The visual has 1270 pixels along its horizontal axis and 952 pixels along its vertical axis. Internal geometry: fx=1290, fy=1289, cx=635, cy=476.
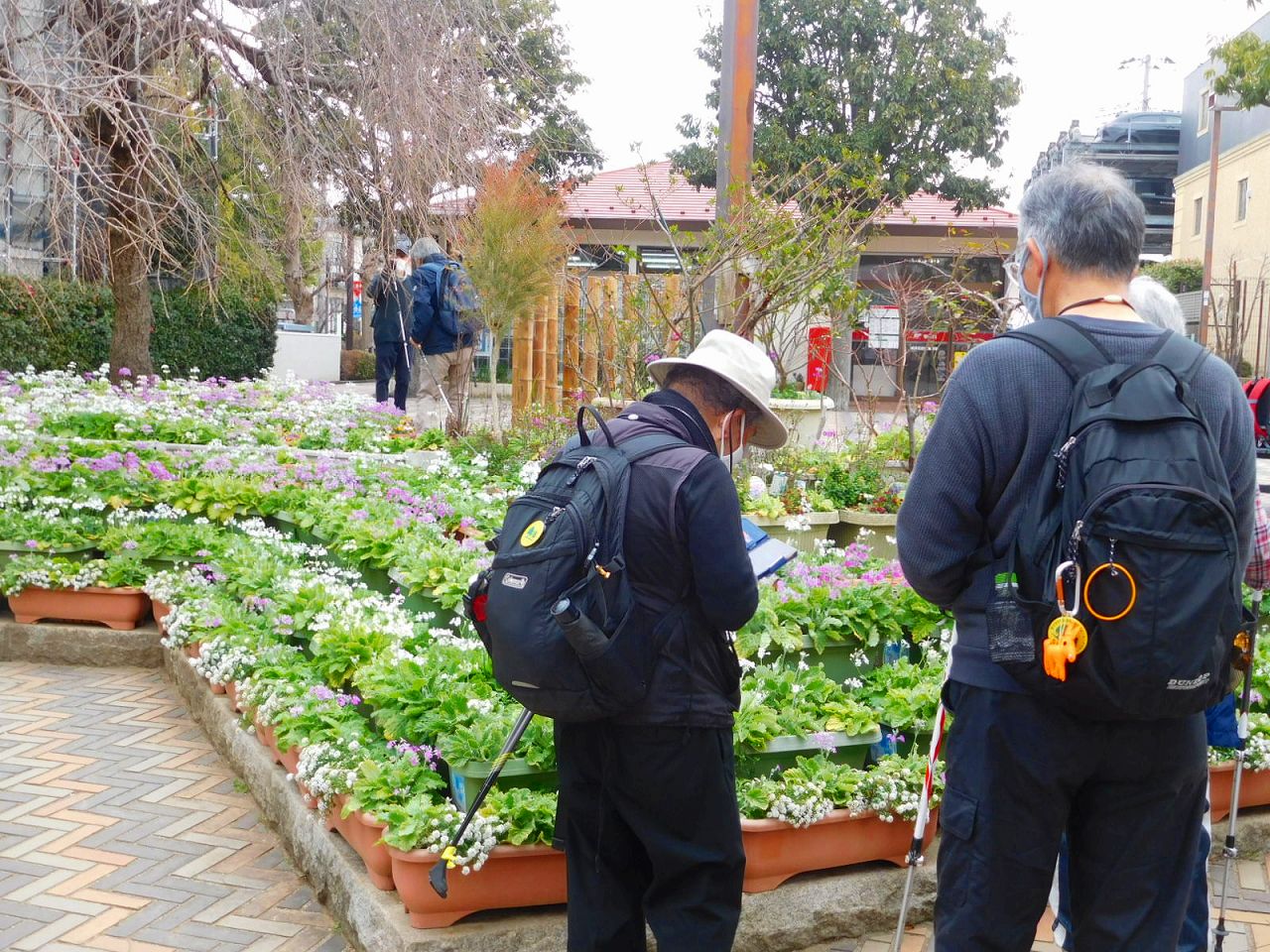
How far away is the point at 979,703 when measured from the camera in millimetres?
2293

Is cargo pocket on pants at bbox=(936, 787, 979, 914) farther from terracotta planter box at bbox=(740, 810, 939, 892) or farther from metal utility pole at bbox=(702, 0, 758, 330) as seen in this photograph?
metal utility pole at bbox=(702, 0, 758, 330)

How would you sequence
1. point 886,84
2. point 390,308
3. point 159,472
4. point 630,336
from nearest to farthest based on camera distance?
point 159,472
point 630,336
point 390,308
point 886,84

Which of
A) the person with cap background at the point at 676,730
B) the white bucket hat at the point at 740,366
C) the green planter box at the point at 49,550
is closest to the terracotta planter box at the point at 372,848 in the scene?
the person with cap background at the point at 676,730

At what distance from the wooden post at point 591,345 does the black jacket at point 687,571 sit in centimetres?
785

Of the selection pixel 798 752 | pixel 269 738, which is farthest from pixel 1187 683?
pixel 269 738

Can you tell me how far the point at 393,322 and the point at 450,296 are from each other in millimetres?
2551

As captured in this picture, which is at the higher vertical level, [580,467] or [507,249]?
[507,249]

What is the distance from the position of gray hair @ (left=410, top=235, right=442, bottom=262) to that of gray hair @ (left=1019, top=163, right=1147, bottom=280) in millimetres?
9092

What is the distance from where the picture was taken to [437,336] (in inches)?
460

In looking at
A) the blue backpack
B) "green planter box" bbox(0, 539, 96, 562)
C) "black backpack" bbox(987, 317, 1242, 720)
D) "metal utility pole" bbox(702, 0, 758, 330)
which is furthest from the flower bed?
the blue backpack

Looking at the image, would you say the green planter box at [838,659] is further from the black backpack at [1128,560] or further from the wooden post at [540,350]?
the wooden post at [540,350]

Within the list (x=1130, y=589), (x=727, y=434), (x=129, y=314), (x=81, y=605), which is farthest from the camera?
(x=129, y=314)

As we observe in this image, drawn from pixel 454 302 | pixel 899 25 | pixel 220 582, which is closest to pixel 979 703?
pixel 220 582

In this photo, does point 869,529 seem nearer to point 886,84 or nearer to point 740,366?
point 740,366
